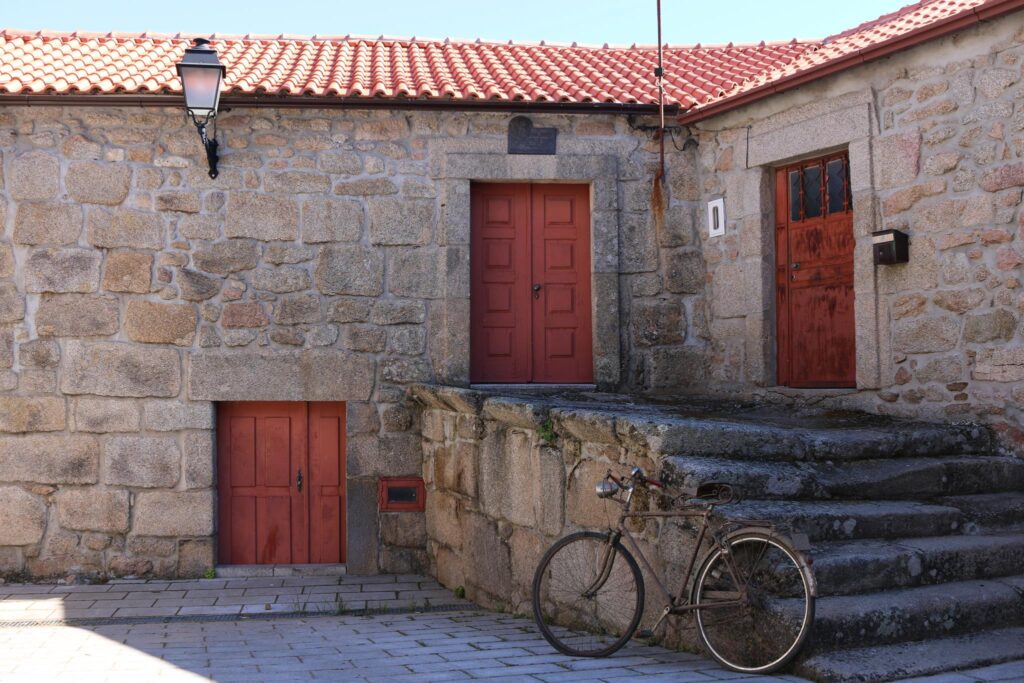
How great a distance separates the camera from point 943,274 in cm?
623

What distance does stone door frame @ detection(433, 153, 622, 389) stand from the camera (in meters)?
7.91

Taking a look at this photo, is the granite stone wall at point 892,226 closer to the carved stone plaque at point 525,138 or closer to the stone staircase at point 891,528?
the stone staircase at point 891,528

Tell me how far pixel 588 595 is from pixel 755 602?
1.02m

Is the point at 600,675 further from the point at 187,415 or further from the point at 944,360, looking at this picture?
the point at 187,415

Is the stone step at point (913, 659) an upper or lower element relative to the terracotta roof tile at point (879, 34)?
lower

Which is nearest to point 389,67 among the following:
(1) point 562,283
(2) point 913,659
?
(1) point 562,283

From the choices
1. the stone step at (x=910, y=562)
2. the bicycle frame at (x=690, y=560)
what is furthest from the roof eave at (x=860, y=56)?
the bicycle frame at (x=690, y=560)

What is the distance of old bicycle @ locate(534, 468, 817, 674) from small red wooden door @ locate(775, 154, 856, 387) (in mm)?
2878

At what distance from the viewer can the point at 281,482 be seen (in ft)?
26.1

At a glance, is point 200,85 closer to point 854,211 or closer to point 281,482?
point 281,482

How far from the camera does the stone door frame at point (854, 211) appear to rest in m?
6.69

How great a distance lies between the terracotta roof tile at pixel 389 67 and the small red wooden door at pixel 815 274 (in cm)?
123

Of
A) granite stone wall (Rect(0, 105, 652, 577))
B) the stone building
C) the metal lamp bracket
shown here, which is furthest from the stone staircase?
the metal lamp bracket

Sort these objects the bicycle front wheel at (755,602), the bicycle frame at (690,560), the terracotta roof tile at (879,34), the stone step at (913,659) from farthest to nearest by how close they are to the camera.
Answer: the terracotta roof tile at (879,34) → the bicycle frame at (690,560) → the bicycle front wheel at (755,602) → the stone step at (913,659)
